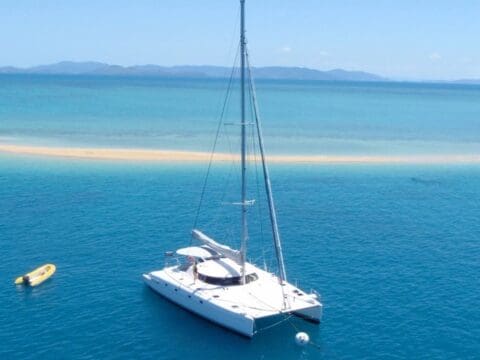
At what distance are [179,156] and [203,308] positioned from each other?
7243cm

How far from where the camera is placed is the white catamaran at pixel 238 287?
42750 millimetres

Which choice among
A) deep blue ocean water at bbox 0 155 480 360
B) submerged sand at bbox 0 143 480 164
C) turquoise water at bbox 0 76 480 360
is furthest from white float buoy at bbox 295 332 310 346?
submerged sand at bbox 0 143 480 164

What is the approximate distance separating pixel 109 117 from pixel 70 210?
116 m

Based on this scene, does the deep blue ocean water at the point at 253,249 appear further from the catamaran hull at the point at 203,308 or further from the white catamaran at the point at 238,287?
the white catamaran at the point at 238,287

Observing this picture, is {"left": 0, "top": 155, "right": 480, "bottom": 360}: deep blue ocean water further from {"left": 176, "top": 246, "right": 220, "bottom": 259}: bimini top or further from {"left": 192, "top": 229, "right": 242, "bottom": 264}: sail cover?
{"left": 192, "top": 229, "right": 242, "bottom": 264}: sail cover

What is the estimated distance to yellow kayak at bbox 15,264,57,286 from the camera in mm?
50250

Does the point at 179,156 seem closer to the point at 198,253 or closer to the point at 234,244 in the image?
the point at 234,244

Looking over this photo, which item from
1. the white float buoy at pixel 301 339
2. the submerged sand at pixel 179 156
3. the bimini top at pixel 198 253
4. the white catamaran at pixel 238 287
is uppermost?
the submerged sand at pixel 179 156

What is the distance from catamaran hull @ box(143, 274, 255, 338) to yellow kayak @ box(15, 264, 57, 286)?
869 cm

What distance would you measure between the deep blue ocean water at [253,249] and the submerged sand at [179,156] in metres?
17.0

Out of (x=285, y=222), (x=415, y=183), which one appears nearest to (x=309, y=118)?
(x=415, y=183)

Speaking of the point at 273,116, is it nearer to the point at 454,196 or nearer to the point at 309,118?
the point at 309,118

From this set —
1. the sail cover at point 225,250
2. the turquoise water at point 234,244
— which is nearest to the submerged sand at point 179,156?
the turquoise water at point 234,244

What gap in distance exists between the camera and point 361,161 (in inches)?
4560
